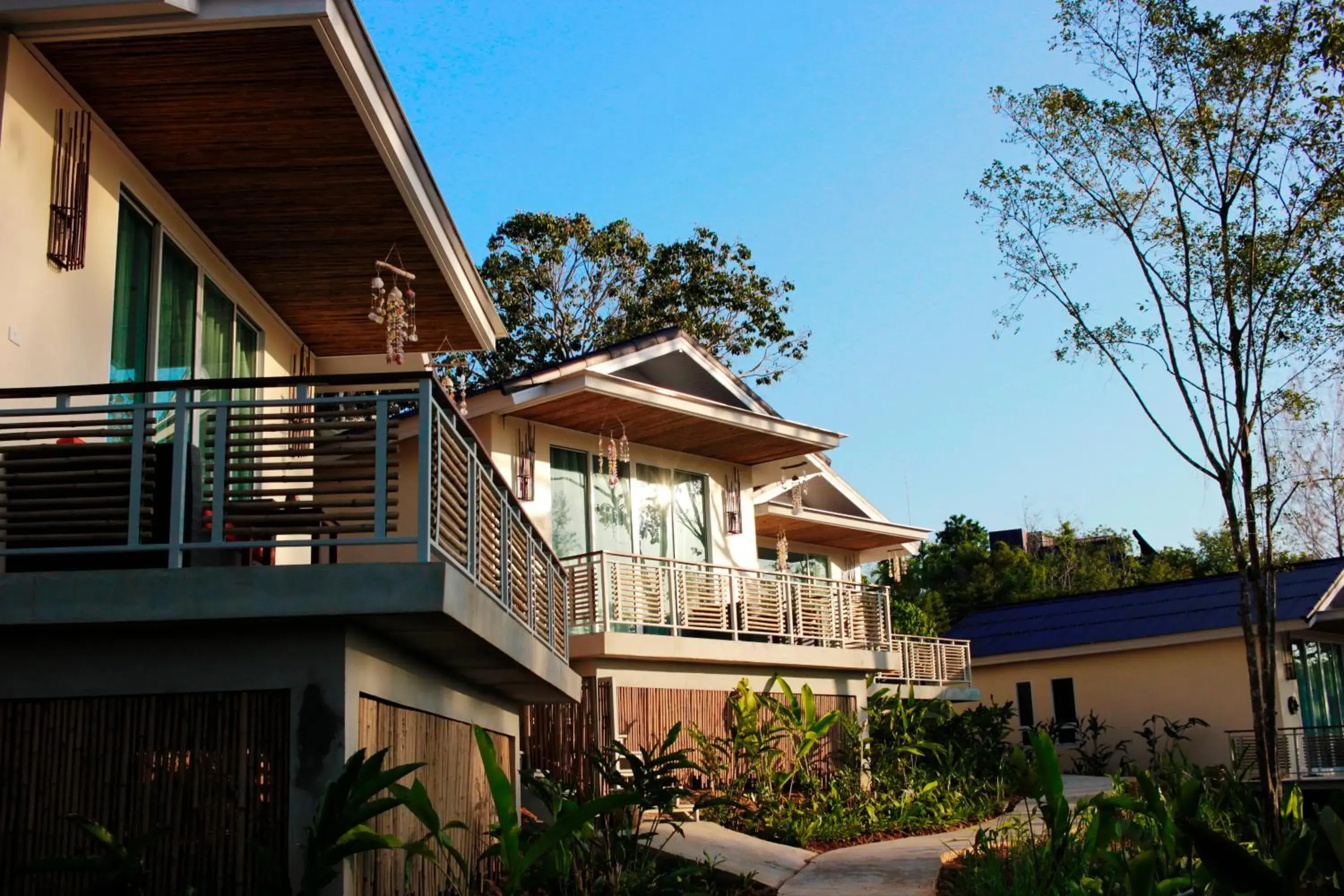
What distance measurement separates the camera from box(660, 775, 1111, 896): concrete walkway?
43.5 ft

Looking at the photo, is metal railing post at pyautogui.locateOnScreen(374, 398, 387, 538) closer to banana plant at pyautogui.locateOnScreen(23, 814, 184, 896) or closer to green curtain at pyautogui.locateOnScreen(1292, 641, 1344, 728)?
banana plant at pyautogui.locateOnScreen(23, 814, 184, 896)

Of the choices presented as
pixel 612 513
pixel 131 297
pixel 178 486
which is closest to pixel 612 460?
pixel 612 513

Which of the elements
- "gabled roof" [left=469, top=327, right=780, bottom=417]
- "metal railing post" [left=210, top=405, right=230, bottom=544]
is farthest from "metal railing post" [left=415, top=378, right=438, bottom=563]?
"gabled roof" [left=469, top=327, right=780, bottom=417]

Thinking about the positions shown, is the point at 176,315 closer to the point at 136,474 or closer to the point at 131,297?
the point at 131,297

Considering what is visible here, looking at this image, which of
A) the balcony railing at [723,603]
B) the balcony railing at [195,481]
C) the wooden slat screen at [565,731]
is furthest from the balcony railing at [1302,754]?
the balcony railing at [195,481]

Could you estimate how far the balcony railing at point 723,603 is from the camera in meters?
18.5

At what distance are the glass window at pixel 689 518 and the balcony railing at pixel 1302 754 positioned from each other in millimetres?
10844

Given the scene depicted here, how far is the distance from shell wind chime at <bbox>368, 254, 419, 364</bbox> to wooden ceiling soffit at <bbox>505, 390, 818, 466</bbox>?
5166mm

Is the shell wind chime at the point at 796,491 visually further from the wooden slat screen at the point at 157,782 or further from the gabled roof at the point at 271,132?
the wooden slat screen at the point at 157,782

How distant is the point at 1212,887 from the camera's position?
1070 centimetres

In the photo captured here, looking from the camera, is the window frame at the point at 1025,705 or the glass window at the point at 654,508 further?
the window frame at the point at 1025,705

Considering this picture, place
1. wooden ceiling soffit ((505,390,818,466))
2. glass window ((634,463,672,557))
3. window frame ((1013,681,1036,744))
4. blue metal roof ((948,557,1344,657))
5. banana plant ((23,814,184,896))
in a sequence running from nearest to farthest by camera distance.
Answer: banana plant ((23,814,184,896)) → wooden ceiling soffit ((505,390,818,466)) → glass window ((634,463,672,557)) → blue metal roof ((948,557,1344,657)) → window frame ((1013,681,1036,744))

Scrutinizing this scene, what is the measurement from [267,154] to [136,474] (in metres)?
3.98

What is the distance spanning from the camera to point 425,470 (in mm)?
8023
